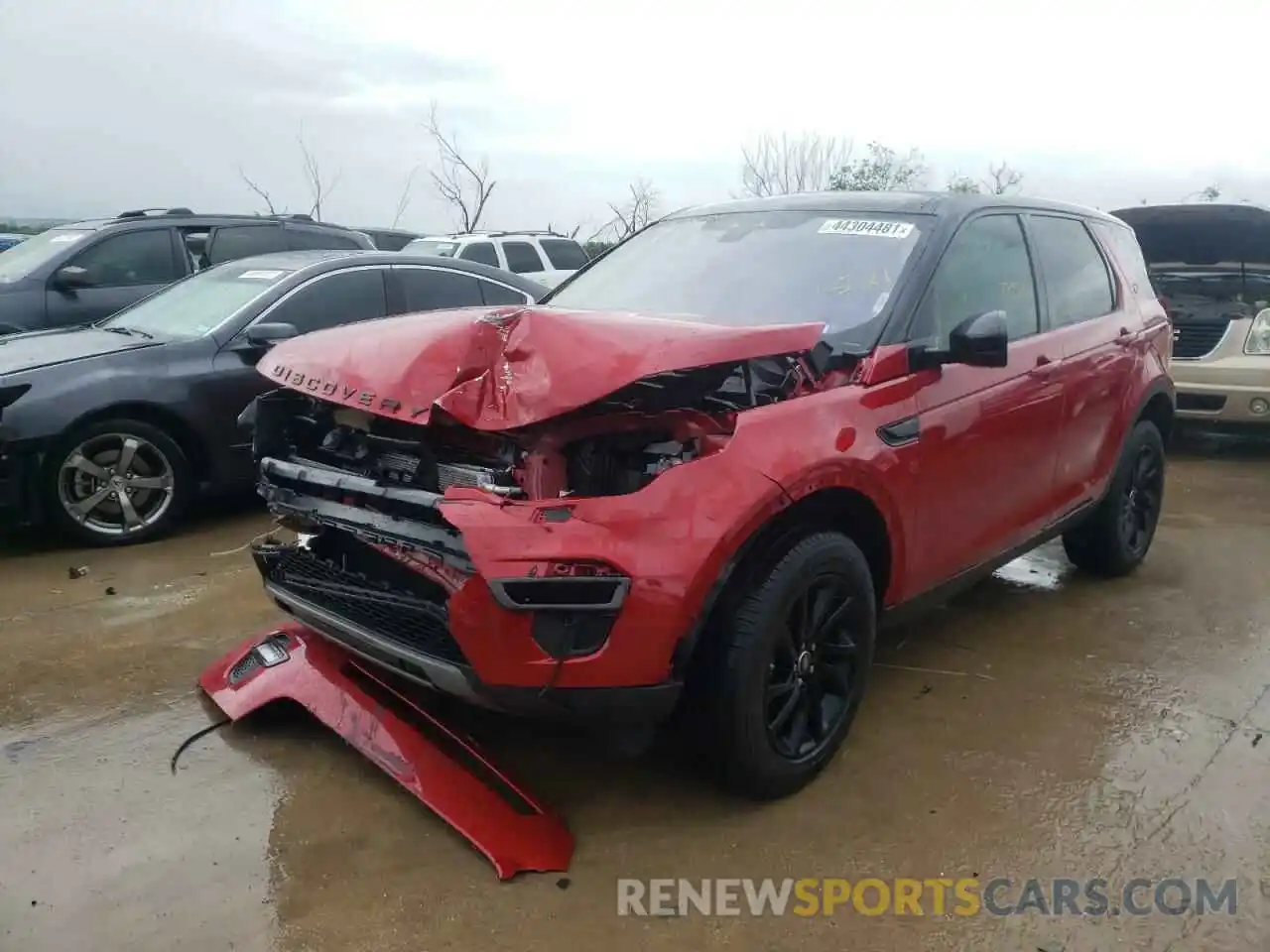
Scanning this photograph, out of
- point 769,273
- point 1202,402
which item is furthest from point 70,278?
point 1202,402

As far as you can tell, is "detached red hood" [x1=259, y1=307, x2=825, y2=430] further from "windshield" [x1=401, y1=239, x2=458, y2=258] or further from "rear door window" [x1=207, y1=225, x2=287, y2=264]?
"windshield" [x1=401, y1=239, x2=458, y2=258]

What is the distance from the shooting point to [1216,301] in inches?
311

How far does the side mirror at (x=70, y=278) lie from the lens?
7.43 metres

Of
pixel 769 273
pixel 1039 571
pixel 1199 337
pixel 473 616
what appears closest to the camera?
pixel 473 616

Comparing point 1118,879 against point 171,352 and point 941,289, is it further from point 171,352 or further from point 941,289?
point 171,352

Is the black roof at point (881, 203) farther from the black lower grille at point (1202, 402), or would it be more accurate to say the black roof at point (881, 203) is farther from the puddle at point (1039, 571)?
the black lower grille at point (1202, 402)

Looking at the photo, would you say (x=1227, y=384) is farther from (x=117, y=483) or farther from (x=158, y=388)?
(x=117, y=483)

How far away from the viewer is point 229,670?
3.57 m

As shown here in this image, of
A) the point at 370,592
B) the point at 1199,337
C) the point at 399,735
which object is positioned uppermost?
the point at 370,592

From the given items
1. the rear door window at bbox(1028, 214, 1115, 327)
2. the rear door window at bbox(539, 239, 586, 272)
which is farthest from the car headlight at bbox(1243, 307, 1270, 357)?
Result: the rear door window at bbox(539, 239, 586, 272)

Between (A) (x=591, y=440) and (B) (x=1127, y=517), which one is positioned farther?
(B) (x=1127, y=517)

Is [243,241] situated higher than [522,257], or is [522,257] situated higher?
[243,241]

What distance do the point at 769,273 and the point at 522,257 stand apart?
35.7 ft

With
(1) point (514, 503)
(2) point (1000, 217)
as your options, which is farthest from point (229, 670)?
(2) point (1000, 217)
